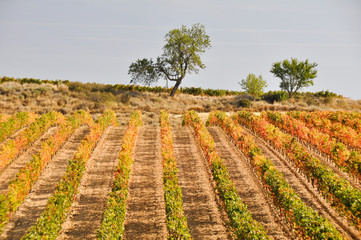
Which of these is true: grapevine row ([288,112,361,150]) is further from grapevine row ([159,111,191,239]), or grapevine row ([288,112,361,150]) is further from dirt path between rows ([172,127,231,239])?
grapevine row ([159,111,191,239])

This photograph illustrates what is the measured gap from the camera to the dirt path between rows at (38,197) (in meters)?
12.7

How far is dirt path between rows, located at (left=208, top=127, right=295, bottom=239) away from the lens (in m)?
13.5

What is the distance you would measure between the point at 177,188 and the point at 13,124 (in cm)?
2071

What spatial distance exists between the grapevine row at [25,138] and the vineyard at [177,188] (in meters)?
0.10

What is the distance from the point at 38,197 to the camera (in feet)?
50.7

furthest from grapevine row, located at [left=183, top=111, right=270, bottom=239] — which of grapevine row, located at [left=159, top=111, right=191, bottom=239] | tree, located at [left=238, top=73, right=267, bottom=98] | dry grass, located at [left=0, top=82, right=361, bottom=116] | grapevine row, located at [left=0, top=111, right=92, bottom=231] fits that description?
tree, located at [left=238, top=73, right=267, bottom=98]

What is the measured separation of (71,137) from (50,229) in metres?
16.0

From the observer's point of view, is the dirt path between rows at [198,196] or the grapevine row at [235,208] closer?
the grapevine row at [235,208]

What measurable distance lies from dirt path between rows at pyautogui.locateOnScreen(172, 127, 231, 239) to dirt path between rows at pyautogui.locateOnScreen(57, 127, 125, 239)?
5341 mm

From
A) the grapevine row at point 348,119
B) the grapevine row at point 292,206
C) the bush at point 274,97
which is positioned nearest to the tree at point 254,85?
the bush at point 274,97

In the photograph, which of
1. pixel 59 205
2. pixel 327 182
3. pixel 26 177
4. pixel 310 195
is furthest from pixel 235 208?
pixel 26 177

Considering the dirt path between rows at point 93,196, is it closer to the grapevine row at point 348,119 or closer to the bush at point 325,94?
the grapevine row at point 348,119

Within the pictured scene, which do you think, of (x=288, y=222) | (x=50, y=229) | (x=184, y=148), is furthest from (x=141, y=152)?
(x=288, y=222)

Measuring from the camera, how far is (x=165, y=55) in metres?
54.5
